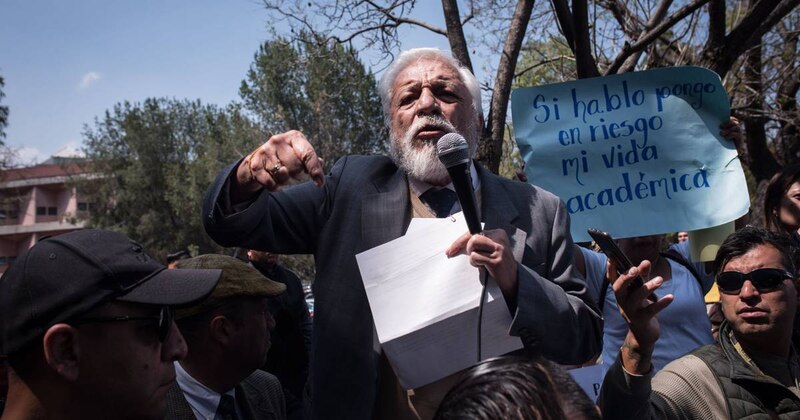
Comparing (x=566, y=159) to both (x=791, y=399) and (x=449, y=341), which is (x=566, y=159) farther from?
(x=449, y=341)

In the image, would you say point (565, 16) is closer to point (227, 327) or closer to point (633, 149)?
point (633, 149)

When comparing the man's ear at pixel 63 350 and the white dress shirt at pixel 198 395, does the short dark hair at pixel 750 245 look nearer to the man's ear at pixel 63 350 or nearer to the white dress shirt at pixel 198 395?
the white dress shirt at pixel 198 395

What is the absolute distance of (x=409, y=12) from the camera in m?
6.72

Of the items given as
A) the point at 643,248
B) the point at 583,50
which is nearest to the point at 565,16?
the point at 583,50

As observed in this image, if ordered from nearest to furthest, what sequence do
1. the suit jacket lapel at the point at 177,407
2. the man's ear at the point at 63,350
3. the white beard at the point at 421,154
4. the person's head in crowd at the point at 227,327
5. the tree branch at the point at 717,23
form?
the man's ear at the point at 63,350, the white beard at the point at 421,154, the suit jacket lapel at the point at 177,407, the person's head in crowd at the point at 227,327, the tree branch at the point at 717,23

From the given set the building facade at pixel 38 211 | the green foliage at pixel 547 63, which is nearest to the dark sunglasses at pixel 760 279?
the green foliage at pixel 547 63

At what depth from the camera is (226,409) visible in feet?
9.05

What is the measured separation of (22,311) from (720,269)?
230cm

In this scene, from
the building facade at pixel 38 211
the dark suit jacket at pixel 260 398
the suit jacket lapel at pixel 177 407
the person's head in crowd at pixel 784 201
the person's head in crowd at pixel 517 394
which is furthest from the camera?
the building facade at pixel 38 211

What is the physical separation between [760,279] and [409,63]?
145 centimetres

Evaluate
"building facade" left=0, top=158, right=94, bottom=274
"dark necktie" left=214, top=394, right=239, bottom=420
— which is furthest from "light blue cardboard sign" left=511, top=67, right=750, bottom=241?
"building facade" left=0, top=158, right=94, bottom=274

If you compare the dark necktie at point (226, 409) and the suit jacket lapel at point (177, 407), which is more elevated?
the suit jacket lapel at point (177, 407)

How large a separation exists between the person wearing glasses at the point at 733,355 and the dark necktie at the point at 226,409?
1443 millimetres

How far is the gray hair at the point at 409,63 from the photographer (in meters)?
2.37
